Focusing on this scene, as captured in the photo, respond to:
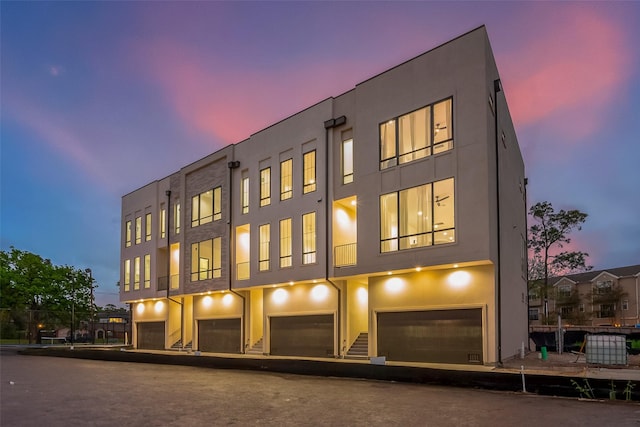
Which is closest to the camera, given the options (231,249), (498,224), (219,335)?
(498,224)

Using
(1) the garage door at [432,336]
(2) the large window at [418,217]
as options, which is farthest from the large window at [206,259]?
(2) the large window at [418,217]

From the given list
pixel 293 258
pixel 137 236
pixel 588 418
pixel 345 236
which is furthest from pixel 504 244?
pixel 137 236

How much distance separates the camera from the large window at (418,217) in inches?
709

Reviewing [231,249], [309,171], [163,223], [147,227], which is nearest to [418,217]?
[309,171]

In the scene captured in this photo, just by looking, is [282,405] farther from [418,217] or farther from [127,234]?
[127,234]

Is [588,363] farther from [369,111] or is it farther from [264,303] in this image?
[264,303]

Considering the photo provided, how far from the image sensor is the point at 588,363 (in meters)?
16.2

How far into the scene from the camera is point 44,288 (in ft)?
177

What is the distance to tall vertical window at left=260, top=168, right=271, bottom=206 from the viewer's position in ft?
85.2

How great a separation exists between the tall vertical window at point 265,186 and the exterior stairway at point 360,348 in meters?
8.01

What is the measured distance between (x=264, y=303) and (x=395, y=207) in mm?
9596

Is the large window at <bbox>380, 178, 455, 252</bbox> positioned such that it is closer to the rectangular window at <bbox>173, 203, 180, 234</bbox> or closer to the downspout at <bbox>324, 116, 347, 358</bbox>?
the downspout at <bbox>324, 116, 347, 358</bbox>

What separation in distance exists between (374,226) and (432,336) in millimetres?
4482

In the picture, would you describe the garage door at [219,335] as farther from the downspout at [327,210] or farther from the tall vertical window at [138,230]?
the tall vertical window at [138,230]
